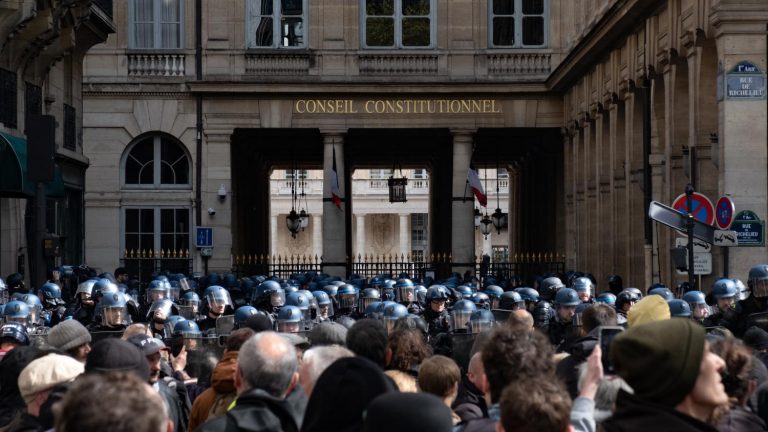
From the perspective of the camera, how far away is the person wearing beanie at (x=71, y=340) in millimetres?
8602

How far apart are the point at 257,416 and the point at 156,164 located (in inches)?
1306

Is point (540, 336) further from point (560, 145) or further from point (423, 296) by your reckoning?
point (560, 145)

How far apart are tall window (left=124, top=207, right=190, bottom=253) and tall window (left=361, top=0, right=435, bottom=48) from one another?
6803 mm

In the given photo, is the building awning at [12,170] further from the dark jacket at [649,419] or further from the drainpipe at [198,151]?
the dark jacket at [649,419]

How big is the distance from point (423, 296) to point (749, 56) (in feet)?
19.1

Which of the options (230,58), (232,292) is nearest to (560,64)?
(230,58)

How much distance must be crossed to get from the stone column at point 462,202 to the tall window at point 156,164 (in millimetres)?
7129

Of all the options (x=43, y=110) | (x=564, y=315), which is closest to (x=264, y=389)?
(x=564, y=315)

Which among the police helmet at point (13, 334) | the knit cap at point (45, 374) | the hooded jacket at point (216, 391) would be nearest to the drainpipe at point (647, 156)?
the police helmet at point (13, 334)

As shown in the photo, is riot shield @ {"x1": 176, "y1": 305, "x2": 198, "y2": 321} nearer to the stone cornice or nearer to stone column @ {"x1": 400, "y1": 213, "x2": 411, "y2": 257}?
the stone cornice

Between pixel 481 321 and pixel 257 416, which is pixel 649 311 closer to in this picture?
pixel 257 416

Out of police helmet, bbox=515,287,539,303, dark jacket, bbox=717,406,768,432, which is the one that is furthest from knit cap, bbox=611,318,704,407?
police helmet, bbox=515,287,539,303

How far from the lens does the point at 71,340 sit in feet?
28.4

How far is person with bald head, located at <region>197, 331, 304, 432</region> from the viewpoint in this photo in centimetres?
629
